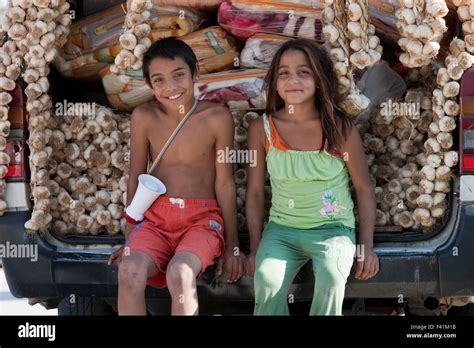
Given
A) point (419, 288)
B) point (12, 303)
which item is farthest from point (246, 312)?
point (12, 303)

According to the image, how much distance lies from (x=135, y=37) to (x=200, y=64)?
0.38m

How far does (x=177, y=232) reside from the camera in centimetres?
399

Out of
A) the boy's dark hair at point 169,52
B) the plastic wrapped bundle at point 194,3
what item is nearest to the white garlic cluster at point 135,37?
the boy's dark hair at point 169,52

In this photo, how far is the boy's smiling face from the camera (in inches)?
159

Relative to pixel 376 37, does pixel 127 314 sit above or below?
below

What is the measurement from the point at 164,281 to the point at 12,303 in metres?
3.34

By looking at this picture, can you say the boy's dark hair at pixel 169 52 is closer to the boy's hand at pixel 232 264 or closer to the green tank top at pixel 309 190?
the green tank top at pixel 309 190

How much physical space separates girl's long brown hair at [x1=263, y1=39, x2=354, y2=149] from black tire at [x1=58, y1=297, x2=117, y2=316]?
4.13 ft

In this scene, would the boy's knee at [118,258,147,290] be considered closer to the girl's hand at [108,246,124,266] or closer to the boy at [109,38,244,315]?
the boy at [109,38,244,315]

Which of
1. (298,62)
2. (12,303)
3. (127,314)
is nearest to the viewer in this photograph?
(127,314)

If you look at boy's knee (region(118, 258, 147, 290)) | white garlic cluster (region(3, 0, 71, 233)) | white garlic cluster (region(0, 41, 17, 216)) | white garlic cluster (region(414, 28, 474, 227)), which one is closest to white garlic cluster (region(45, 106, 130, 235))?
white garlic cluster (region(3, 0, 71, 233))

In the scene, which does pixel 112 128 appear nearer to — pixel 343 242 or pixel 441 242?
pixel 343 242

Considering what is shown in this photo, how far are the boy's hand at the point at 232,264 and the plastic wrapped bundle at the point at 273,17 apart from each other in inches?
39.9

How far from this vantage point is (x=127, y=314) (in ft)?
12.4
